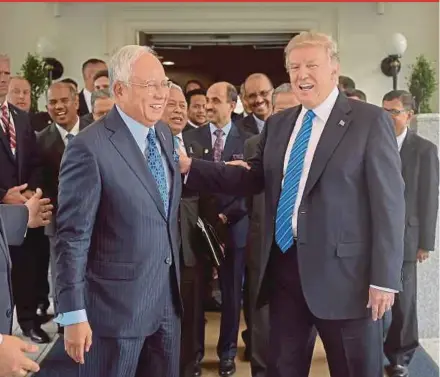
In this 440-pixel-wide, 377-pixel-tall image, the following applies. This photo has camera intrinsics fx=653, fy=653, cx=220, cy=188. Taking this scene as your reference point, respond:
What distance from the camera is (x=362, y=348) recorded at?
2090 millimetres

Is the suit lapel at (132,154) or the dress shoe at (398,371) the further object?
the dress shoe at (398,371)

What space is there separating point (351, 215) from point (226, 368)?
1.61 metres

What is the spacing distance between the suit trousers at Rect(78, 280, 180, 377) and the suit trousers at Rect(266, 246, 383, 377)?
368 mm

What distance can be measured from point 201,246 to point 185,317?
370 mm

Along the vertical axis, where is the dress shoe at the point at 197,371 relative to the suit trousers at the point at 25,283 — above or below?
below

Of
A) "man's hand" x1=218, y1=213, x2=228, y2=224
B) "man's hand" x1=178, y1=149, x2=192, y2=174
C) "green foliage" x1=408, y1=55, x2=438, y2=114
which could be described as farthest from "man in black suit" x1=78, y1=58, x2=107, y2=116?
"green foliage" x1=408, y1=55, x2=438, y2=114

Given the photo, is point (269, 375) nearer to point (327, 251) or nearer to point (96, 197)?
point (327, 251)

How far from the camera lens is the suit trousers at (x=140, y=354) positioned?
1.96 m

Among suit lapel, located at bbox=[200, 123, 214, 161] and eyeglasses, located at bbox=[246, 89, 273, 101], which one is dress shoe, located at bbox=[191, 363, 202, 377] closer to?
suit lapel, located at bbox=[200, 123, 214, 161]

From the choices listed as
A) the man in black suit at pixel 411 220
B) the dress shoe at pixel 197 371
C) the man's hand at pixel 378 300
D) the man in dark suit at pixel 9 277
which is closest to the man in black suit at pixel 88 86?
the dress shoe at pixel 197 371

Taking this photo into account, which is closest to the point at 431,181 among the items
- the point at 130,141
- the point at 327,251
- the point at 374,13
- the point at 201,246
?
the point at 201,246

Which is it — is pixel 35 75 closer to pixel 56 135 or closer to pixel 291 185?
pixel 56 135

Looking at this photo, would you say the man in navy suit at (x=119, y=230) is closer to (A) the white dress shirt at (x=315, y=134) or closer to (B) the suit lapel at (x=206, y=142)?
(A) the white dress shirt at (x=315, y=134)

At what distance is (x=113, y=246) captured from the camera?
1.92 meters
